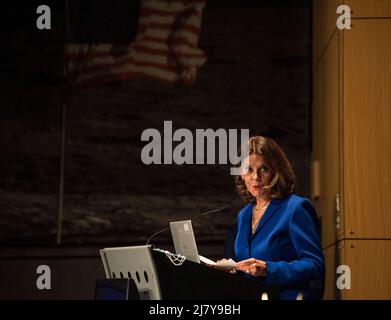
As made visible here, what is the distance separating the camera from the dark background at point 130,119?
18.7ft

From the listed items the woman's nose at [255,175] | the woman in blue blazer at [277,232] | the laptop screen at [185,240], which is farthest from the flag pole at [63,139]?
the laptop screen at [185,240]

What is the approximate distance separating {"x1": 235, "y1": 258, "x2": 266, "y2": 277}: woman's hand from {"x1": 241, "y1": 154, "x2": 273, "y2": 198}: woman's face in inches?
19.0

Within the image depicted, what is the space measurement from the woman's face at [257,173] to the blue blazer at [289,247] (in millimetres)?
104

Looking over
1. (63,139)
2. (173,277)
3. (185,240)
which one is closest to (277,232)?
(185,240)

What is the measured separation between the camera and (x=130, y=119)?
580 cm

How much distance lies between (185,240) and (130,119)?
2.87 metres

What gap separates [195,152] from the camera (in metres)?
5.71

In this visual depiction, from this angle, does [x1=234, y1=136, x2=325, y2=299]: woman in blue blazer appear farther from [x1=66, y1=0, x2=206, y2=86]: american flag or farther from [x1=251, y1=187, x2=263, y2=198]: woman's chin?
[x1=66, y1=0, x2=206, y2=86]: american flag

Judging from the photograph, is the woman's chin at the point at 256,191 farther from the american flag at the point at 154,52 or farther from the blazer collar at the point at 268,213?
the american flag at the point at 154,52

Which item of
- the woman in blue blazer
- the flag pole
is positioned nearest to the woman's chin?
the woman in blue blazer

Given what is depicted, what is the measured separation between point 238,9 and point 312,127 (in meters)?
1.06

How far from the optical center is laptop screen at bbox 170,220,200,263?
3.01m
